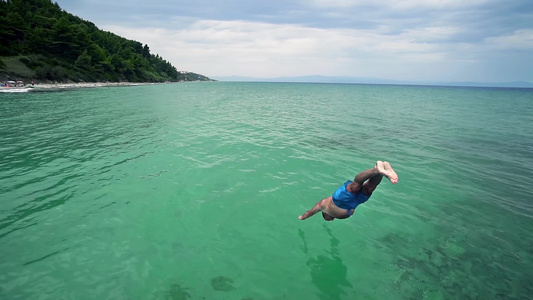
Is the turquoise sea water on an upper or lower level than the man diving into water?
lower

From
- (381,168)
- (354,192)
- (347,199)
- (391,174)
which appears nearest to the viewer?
(391,174)

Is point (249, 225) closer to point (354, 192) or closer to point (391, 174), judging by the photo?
point (354, 192)

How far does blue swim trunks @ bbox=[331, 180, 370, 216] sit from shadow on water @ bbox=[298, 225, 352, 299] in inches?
69.5

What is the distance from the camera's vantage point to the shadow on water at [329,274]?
6301 mm

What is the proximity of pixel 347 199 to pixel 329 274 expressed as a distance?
2.25 meters

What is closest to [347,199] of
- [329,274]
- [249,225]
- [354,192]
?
[354,192]

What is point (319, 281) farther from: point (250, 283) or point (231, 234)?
point (231, 234)

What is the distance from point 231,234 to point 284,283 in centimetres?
259

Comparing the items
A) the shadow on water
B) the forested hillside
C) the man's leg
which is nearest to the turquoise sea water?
the shadow on water

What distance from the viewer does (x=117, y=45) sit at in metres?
137

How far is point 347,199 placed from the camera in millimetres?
6805

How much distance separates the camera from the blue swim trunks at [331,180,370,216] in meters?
6.65

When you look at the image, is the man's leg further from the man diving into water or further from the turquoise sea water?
the turquoise sea water

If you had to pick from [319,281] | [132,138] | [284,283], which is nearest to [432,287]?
[319,281]
